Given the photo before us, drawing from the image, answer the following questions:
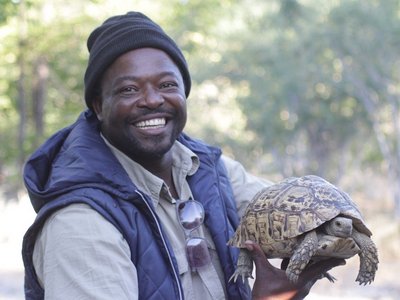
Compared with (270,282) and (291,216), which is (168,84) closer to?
(291,216)

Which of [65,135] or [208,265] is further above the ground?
[65,135]

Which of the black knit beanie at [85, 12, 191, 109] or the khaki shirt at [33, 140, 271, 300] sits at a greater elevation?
the black knit beanie at [85, 12, 191, 109]

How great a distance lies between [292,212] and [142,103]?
2.47 ft

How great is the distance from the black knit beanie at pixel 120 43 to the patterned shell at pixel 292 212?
2.30 ft

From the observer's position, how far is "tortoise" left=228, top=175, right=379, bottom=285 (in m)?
2.80

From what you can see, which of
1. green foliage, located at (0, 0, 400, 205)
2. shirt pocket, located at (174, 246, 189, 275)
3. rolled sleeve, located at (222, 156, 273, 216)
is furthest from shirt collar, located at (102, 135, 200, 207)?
green foliage, located at (0, 0, 400, 205)

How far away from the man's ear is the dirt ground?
870cm

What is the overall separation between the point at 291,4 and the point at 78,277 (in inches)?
1050

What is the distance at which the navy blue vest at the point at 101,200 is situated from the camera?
2.57m

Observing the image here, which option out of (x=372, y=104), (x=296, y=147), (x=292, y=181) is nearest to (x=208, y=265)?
(x=292, y=181)

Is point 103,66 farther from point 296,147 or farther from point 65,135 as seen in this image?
point 296,147

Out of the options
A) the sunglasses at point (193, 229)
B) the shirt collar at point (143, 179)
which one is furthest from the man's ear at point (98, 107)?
the sunglasses at point (193, 229)

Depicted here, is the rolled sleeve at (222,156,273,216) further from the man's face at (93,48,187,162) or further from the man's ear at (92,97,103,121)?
Answer: the man's ear at (92,97,103,121)

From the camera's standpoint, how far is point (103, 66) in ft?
9.38
